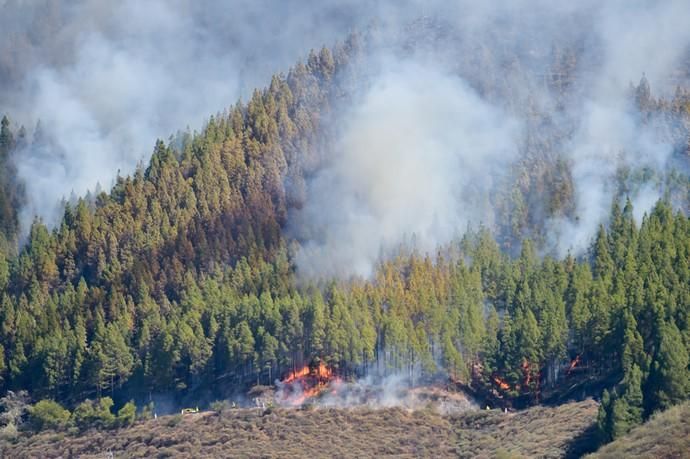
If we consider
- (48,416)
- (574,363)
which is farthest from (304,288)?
(574,363)

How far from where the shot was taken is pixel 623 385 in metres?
111

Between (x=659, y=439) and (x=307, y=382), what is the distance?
3715 centimetres

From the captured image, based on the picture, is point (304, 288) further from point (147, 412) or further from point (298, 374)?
point (147, 412)

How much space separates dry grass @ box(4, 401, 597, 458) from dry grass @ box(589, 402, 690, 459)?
24.1 ft

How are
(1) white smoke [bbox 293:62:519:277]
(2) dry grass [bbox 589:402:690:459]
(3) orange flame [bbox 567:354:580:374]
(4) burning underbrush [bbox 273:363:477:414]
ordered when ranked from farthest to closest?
(1) white smoke [bbox 293:62:519:277] → (3) orange flame [bbox 567:354:580:374] → (4) burning underbrush [bbox 273:363:477:414] → (2) dry grass [bbox 589:402:690:459]

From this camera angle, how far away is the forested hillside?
12644cm

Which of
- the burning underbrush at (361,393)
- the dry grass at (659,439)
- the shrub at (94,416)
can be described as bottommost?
the dry grass at (659,439)

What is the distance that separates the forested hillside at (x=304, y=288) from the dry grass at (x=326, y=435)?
551 centimetres

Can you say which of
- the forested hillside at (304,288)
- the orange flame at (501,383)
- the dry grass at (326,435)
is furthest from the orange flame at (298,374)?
the orange flame at (501,383)

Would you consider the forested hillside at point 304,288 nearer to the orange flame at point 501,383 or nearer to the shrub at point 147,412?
the orange flame at point 501,383

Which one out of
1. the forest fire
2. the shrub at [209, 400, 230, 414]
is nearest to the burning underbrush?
the forest fire

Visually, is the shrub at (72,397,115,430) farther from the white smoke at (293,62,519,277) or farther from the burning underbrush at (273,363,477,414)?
the white smoke at (293,62,519,277)

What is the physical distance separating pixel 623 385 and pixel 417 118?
7171 cm

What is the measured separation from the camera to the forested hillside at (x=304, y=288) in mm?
126438
